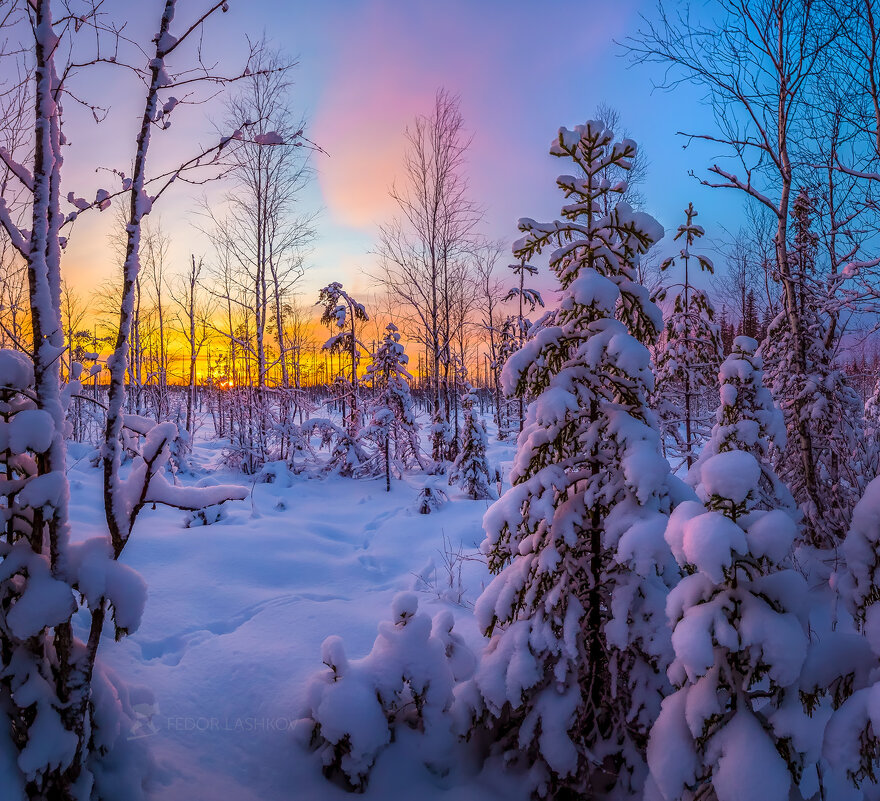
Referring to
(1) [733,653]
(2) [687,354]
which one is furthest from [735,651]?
(2) [687,354]

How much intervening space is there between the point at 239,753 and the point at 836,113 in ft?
35.5

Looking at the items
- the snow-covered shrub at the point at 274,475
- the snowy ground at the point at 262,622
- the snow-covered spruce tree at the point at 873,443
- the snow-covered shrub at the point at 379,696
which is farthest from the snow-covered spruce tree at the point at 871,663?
the snow-covered shrub at the point at 274,475

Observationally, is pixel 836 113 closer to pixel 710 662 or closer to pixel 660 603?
pixel 660 603

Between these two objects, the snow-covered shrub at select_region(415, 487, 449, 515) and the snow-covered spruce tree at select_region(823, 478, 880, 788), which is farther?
the snow-covered shrub at select_region(415, 487, 449, 515)

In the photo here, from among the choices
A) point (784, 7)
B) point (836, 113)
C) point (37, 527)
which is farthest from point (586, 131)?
point (836, 113)

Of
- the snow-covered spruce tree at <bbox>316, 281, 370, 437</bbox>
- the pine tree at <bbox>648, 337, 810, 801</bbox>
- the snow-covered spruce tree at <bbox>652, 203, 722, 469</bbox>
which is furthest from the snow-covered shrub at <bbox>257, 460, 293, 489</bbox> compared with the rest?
the pine tree at <bbox>648, 337, 810, 801</bbox>

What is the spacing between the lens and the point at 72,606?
220 cm

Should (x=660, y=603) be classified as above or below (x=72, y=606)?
below

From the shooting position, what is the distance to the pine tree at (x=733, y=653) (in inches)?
72.6

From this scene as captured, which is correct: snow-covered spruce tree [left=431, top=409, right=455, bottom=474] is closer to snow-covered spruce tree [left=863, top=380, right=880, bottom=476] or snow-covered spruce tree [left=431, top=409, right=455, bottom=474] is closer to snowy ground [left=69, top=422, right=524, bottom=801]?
snowy ground [left=69, top=422, right=524, bottom=801]

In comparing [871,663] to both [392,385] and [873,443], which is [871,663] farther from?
[392,385]

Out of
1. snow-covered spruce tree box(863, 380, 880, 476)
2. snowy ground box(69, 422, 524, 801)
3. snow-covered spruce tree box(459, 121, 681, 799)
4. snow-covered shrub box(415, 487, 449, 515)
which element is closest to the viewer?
snow-covered spruce tree box(459, 121, 681, 799)

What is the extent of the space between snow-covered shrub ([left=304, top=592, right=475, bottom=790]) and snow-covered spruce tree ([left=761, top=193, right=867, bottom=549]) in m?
6.59

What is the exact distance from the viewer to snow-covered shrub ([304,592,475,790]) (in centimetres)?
283
